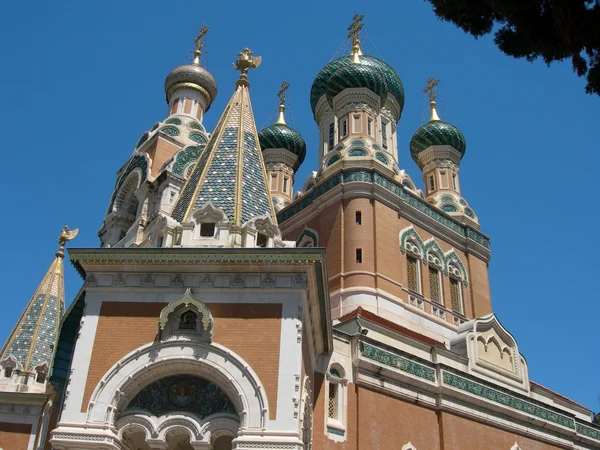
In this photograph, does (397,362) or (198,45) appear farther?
(198,45)

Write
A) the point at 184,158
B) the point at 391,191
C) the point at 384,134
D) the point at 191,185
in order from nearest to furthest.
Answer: the point at 191,185, the point at 184,158, the point at 391,191, the point at 384,134

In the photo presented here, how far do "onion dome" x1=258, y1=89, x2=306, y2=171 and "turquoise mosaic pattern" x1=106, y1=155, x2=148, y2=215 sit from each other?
704 cm

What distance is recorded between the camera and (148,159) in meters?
18.6

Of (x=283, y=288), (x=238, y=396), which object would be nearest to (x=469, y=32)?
(x=283, y=288)

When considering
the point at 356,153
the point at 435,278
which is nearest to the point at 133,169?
the point at 356,153

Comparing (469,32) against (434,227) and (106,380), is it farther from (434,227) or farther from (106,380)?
(434,227)

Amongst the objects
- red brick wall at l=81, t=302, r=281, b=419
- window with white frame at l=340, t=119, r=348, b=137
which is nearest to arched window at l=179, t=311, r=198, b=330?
red brick wall at l=81, t=302, r=281, b=419

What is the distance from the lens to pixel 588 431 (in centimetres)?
1844

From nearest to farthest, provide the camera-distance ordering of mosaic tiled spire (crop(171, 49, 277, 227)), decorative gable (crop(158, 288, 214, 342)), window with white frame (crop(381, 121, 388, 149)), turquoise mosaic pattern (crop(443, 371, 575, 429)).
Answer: decorative gable (crop(158, 288, 214, 342))
mosaic tiled spire (crop(171, 49, 277, 227))
turquoise mosaic pattern (crop(443, 371, 575, 429))
window with white frame (crop(381, 121, 388, 149))

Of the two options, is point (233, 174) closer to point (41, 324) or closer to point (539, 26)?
point (539, 26)

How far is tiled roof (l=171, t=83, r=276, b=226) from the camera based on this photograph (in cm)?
1081

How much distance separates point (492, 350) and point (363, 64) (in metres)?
9.70

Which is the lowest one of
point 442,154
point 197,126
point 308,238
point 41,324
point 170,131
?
point 41,324

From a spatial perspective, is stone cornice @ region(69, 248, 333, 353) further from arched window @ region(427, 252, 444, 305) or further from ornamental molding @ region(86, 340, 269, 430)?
arched window @ region(427, 252, 444, 305)
